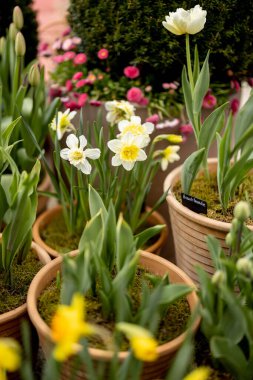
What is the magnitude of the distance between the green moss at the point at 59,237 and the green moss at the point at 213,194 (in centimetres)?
37

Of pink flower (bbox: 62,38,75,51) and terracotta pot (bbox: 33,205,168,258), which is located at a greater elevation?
pink flower (bbox: 62,38,75,51)

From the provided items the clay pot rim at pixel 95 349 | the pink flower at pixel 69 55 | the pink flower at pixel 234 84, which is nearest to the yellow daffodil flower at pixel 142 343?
the clay pot rim at pixel 95 349

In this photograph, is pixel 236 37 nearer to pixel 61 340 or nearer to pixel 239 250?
pixel 239 250

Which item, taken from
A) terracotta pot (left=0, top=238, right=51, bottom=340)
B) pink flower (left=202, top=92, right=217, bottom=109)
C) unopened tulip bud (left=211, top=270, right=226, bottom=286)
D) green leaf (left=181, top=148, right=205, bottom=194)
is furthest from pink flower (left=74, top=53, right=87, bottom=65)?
unopened tulip bud (left=211, top=270, right=226, bottom=286)

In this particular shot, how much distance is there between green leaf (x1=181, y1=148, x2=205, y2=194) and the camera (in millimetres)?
1302

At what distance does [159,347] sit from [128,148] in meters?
0.49

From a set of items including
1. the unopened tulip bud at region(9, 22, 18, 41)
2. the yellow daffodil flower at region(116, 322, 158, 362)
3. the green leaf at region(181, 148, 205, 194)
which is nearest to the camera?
the yellow daffodil flower at region(116, 322, 158, 362)

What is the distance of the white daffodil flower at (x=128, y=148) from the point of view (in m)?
1.24

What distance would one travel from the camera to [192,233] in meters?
1.34

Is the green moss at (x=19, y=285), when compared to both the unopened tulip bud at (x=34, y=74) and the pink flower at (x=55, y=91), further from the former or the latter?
the pink flower at (x=55, y=91)

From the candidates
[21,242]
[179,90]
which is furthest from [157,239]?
[21,242]

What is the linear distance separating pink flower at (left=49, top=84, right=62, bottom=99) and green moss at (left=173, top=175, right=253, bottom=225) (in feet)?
2.01

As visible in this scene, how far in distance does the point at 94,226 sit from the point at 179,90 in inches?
32.2

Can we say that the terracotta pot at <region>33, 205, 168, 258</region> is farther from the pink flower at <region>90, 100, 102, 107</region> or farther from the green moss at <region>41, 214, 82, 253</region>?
the pink flower at <region>90, 100, 102, 107</region>
